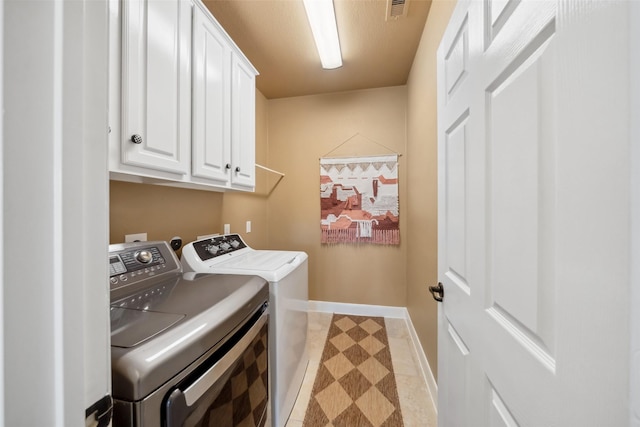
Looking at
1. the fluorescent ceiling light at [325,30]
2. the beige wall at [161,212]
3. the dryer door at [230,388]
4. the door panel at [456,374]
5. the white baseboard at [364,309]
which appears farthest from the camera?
the white baseboard at [364,309]

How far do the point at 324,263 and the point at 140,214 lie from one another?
6.28ft

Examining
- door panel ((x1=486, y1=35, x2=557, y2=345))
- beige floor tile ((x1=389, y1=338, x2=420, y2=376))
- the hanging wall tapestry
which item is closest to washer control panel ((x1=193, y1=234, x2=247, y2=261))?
the hanging wall tapestry

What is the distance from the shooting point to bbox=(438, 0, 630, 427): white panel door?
31 centimetres

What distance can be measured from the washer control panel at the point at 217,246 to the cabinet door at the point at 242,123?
43cm

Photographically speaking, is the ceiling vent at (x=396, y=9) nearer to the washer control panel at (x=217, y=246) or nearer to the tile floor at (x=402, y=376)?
the washer control panel at (x=217, y=246)

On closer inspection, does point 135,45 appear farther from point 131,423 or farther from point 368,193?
point 368,193

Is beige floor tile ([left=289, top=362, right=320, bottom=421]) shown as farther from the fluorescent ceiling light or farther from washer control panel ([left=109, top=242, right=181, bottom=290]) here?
the fluorescent ceiling light

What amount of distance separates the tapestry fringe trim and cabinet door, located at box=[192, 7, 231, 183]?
1508 millimetres

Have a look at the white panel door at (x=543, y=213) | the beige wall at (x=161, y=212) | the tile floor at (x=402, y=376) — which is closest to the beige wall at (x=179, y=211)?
the beige wall at (x=161, y=212)

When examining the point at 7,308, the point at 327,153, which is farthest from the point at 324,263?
the point at 7,308

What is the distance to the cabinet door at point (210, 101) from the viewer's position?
1.22 metres

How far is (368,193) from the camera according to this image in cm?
264

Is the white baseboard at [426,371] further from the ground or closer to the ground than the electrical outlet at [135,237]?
closer to the ground

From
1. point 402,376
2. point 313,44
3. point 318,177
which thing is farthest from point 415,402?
point 313,44
